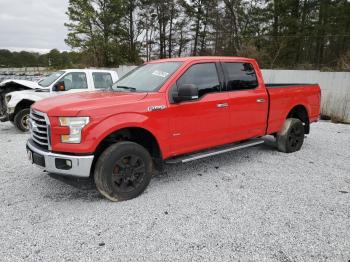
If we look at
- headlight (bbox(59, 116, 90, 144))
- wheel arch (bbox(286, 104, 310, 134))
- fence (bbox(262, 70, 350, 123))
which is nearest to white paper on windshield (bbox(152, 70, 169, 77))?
headlight (bbox(59, 116, 90, 144))

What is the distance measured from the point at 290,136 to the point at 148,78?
339 centimetres

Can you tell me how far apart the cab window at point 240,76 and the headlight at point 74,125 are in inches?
98.6

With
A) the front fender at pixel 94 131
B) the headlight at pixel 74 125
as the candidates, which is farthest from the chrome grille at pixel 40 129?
the headlight at pixel 74 125

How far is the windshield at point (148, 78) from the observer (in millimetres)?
4242

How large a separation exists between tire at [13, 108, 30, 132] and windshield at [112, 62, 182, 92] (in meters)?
4.63

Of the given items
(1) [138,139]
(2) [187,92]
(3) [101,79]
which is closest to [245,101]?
(2) [187,92]

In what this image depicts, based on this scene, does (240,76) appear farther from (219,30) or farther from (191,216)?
(219,30)

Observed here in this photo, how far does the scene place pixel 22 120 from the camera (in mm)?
8227

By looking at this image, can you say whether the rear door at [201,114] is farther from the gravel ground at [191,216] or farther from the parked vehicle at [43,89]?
the parked vehicle at [43,89]

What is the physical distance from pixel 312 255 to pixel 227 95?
273cm

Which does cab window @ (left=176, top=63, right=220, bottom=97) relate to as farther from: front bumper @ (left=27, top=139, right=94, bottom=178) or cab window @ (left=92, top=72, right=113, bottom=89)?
cab window @ (left=92, top=72, right=113, bottom=89)

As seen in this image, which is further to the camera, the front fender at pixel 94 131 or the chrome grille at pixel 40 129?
the chrome grille at pixel 40 129

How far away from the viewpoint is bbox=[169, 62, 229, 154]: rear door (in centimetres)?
414

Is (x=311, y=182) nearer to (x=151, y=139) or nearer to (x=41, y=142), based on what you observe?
(x=151, y=139)
